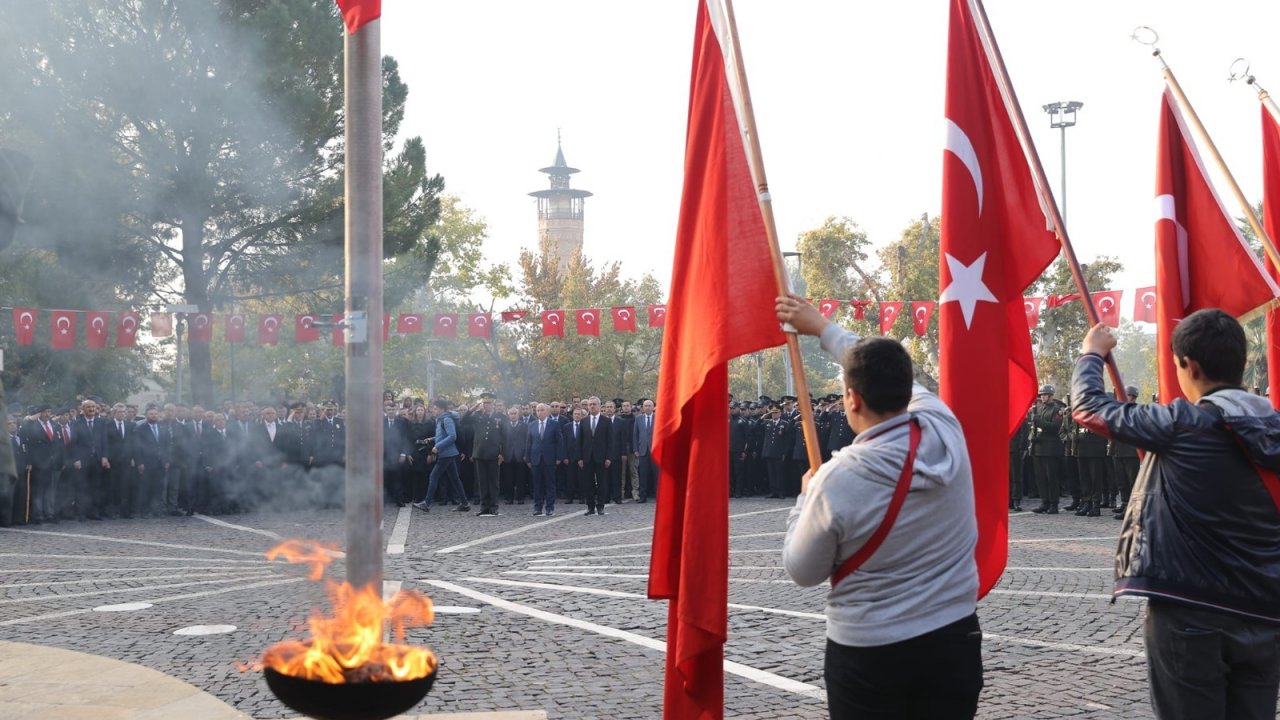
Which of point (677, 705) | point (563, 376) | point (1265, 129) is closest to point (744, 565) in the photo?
point (1265, 129)

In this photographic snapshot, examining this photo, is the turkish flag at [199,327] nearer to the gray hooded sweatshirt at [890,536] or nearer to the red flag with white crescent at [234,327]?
the red flag with white crescent at [234,327]

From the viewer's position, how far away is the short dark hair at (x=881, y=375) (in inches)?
123

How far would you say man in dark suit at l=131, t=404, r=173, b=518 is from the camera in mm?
18625

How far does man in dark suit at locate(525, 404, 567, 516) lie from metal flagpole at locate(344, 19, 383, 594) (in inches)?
558

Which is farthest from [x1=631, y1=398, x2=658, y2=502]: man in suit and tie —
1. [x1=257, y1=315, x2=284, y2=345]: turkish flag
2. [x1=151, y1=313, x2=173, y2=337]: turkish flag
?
[x1=257, y1=315, x2=284, y2=345]: turkish flag

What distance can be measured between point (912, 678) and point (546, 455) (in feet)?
51.8

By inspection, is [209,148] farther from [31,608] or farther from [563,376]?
[563,376]

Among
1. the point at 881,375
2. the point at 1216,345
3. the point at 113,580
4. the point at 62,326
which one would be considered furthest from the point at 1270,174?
the point at 62,326

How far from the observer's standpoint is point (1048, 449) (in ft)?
58.1

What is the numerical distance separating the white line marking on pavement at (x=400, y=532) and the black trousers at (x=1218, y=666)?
10.6 meters

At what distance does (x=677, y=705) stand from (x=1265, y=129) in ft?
18.3

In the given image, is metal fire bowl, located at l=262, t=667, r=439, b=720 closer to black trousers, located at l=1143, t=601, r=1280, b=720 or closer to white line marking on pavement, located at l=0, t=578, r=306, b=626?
black trousers, located at l=1143, t=601, r=1280, b=720

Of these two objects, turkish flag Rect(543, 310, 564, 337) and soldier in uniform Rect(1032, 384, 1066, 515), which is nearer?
soldier in uniform Rect(1032, 384, 1066, 515)

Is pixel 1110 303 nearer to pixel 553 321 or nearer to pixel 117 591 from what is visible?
pixel 553 321
